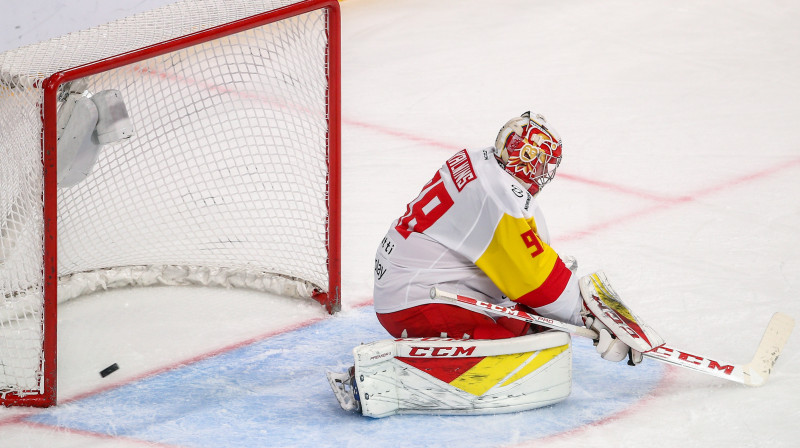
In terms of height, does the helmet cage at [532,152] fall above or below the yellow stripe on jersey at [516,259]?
above

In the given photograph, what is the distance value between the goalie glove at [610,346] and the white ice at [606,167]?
132 mm

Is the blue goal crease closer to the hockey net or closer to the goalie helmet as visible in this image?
the hockey net

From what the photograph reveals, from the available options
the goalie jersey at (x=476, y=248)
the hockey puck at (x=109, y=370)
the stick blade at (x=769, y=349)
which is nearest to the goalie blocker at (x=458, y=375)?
the goalie jersey at (x=476, y=248)

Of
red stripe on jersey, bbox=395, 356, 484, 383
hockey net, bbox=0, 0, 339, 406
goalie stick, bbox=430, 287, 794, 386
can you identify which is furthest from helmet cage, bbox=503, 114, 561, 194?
hockey net, bbox=0, 0, 339, 406

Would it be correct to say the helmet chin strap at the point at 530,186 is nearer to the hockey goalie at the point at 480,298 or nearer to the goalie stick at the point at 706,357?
the hockey goalie at the point at 480,298

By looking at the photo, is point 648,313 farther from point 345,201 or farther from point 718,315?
point 345,201

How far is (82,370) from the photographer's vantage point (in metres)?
3.11

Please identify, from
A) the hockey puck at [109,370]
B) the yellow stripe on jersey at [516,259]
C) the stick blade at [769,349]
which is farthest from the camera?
the hockey puck at [109,370]

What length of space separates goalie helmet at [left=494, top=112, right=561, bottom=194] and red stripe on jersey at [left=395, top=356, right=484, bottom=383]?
18.5 inches

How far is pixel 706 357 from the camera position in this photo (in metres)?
2.94

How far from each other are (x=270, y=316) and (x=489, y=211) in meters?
1.10

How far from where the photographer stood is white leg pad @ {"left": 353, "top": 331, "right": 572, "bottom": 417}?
2693 millimetres

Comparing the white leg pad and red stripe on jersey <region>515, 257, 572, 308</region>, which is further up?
red stripe on jersey <region>515, 257, 572, 308</region>

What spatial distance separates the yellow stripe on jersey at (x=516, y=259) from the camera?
8.71 feet
